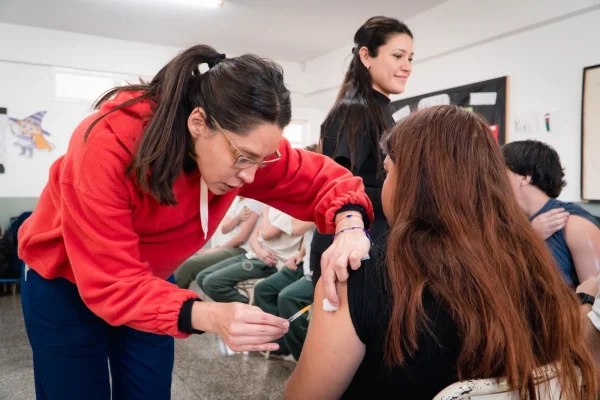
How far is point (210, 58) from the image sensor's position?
3.41ft

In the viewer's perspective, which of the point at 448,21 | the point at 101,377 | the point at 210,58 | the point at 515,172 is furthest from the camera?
the point at 448,21

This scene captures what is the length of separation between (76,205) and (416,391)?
28.8 inches

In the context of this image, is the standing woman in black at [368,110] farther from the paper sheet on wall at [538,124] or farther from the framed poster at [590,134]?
the paper sheet on wall at [538,124]

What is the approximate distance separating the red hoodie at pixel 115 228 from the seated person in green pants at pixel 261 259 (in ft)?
5.94

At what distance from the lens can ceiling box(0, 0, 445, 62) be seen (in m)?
4.50

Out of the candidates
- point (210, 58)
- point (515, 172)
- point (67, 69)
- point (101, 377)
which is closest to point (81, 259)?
point (101, 377)

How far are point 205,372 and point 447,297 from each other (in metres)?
2.15

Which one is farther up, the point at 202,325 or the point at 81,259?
the point at 81,259

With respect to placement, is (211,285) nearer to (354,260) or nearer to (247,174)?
(247,174)

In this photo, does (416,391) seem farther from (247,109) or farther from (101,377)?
(101,377)

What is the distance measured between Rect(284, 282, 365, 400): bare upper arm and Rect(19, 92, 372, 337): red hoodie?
0.81ft

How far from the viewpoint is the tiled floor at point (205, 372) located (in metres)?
→ 2.34

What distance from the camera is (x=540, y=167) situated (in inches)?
75.6

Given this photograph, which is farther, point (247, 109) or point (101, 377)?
point (101, 377)
